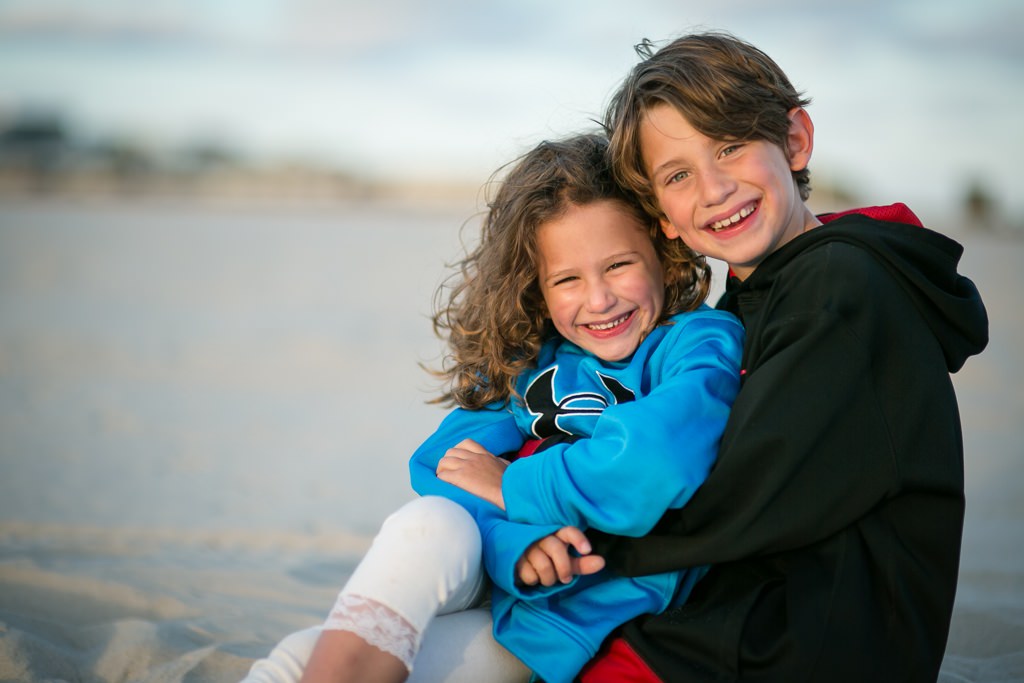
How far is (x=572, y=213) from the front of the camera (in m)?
3.02

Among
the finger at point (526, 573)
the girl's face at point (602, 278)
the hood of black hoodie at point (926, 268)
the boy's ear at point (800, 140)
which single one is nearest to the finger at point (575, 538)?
the finger at point (526, 573)

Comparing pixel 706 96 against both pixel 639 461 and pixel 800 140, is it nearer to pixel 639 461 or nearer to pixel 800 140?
pixel 800 140

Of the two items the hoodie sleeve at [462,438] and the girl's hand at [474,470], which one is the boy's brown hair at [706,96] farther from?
the girl's hand at [474,470]

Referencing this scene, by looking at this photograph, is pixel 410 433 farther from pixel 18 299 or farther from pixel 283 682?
pixel 18 299

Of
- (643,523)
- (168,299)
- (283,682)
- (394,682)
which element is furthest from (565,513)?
(168,299)

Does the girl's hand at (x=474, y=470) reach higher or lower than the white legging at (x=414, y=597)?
higher

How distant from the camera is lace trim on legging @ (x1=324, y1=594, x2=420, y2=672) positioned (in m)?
2.18

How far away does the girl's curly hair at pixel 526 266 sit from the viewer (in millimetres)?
3066

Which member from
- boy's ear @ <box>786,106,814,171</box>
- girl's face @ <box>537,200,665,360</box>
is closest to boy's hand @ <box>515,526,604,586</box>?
girl's face @ <box>537,200,665,360</box>

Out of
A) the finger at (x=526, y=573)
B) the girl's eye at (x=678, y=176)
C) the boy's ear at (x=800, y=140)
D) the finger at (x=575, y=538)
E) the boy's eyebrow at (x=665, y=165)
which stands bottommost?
the finger at (x=526, y=573)

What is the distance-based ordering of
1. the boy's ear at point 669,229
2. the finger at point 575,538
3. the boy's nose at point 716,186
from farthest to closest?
the boy's ear at point 669,229, the boy's nose at point 716,186, the finger at point 575,538

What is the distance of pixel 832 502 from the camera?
2244mm

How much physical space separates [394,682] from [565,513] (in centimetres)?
55

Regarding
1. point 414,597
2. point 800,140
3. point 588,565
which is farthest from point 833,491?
point 800,140
